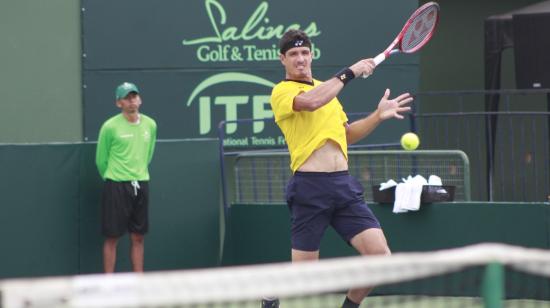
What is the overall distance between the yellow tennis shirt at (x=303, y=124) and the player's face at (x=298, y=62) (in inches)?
2.0

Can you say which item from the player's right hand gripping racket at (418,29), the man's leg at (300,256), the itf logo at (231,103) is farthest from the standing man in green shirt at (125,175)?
the man's leg at (300,256)

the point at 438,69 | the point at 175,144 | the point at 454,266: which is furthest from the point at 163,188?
the point at 454,266

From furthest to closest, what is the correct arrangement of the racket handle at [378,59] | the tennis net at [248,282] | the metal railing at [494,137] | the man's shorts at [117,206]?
the metal railing at [494,137] < the man's shorts at [117,206] < the racket handle at [378,59] < the tennis net at [248,282]

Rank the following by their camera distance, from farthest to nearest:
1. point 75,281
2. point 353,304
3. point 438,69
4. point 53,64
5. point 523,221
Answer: point 438,69 → point 53,64 → point 523,221 → point 353,304 → point 75,281

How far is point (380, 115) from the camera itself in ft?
23.3

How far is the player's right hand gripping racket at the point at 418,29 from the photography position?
816 centimetres

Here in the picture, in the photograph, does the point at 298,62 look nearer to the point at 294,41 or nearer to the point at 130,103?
the point at 294,41

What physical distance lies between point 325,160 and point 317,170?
3.0 inches

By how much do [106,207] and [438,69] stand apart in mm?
6581

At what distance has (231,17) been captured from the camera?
40.8ft

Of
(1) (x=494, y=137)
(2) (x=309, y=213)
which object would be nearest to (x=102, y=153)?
(2) (x=309, y=213)

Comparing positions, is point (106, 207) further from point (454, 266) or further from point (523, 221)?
point (454, 266)

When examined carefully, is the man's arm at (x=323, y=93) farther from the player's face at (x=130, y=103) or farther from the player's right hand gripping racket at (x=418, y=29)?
the player's face at (x=130, y=103)

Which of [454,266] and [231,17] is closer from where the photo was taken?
[454,266]
